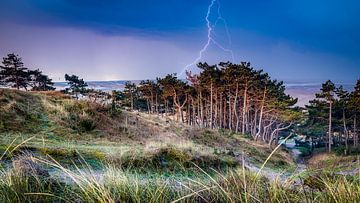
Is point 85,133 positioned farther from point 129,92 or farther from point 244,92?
point 129,92

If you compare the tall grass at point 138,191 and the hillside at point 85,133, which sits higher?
the tall grass at point 138,191

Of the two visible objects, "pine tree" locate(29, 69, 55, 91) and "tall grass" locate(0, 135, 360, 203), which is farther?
"pine tree" locate(29, 69, 55, 91)

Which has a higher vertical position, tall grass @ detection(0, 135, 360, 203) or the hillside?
tall grass @ detection(0, 135, 360, 203)

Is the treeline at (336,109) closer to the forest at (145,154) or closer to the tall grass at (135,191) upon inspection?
the forest at (145,154)

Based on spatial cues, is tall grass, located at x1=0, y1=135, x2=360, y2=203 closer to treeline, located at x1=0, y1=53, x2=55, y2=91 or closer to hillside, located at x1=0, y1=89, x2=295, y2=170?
hillside, located at x1=0, y1=89, x2=295, y2=170

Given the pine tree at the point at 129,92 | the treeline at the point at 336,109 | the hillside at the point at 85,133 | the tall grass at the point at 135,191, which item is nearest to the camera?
the tall grass at the point at 135,191

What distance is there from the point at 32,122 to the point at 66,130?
5.05 ft

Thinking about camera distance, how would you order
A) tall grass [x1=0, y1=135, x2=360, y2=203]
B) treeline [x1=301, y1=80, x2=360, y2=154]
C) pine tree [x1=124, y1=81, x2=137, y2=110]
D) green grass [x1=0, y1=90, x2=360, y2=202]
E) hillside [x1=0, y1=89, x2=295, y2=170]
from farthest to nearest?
pine tree [x1=124, y1=81, x2=137, y2=110]
treeline [x1=301, y1=80, x2=360, y2=154]
hillside [x1=0, y1=89, x2=295, y2=170]
green grass [x1=0, y1=90, x2=360, y2=202]
tall grass [x1=0, y1=135, x2=360, y2=203]

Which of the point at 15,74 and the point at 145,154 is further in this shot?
the point at 15,74

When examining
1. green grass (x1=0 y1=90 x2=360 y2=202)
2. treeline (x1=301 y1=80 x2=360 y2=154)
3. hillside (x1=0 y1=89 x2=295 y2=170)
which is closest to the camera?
green grass (x1=0 y1=90 x2=360 y2=202)

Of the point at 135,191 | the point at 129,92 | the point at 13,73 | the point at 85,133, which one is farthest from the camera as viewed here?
the point at 129,92

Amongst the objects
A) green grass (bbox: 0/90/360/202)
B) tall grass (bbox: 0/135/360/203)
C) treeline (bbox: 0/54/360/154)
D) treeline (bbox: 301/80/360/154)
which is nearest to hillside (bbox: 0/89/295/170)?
green grass (bbox: 0/90/360/202)

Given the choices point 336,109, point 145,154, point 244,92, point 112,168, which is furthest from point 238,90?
point 112,168

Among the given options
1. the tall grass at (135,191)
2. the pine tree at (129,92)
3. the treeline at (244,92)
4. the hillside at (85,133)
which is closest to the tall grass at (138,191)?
the tall grass at (135,191)
